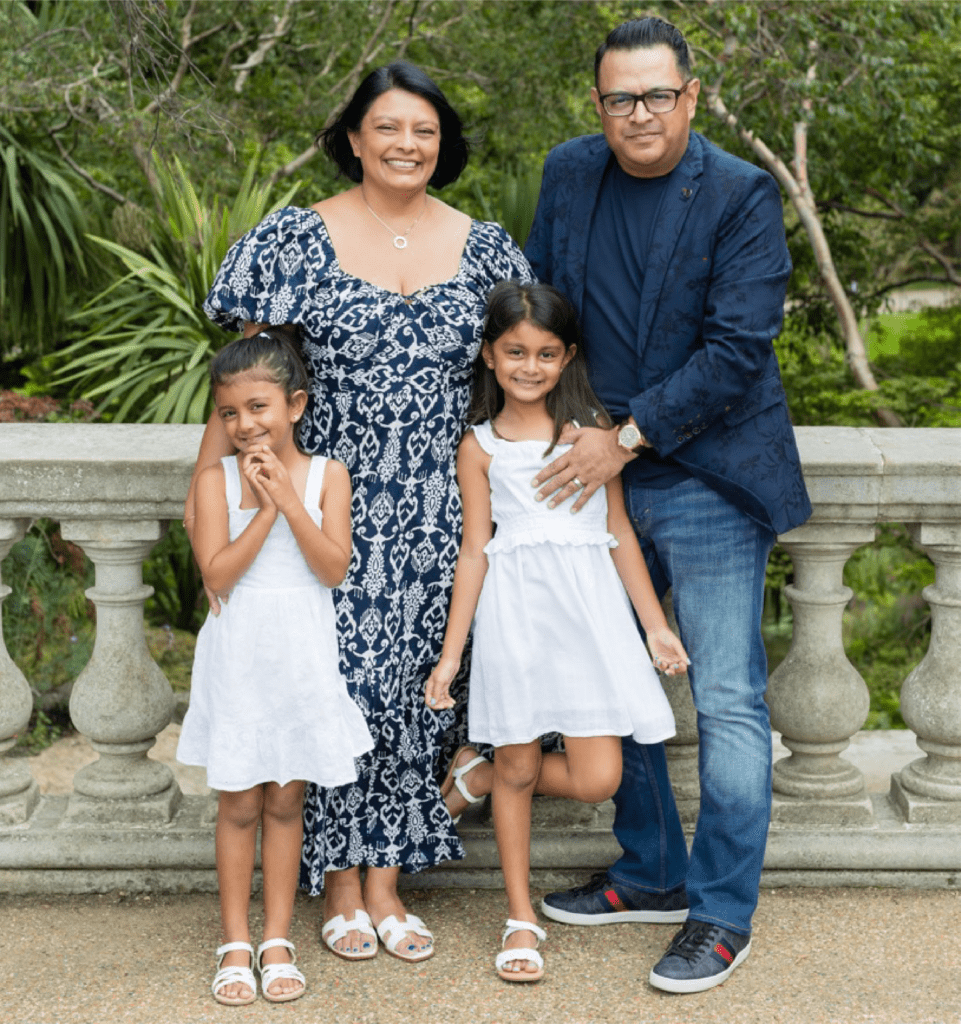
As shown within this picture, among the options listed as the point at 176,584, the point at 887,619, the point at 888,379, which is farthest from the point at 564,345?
the point at 887,619

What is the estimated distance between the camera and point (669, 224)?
117 inches

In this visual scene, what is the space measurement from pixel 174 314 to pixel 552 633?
14.0 feet

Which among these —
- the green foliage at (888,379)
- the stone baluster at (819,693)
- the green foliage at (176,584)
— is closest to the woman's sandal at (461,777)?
the stone baluster at (819,693)

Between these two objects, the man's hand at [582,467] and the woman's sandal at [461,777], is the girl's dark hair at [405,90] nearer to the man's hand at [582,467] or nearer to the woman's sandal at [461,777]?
the man's hand at [582,467]

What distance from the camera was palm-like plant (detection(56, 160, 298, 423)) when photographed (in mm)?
6188

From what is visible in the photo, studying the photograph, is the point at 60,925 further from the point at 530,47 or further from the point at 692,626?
the point at 530,47

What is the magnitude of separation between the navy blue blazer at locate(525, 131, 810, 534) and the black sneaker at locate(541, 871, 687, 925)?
0.98 m

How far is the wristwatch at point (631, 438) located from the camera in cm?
298

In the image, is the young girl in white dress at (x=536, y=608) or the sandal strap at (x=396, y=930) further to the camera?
the sandal strap at (x=396, y=930)

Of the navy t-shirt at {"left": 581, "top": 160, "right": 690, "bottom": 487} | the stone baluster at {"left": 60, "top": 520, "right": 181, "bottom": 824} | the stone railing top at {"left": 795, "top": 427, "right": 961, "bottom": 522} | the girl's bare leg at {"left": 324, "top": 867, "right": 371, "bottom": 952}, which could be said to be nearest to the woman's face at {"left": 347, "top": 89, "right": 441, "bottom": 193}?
the navy t-shirt at {"left": 581, "top": 160, "right": 690, "bottom": 487}

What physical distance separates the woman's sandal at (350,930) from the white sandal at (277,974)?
0.43 feet

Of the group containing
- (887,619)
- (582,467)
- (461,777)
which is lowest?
(887,619)

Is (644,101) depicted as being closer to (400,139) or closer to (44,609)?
(400,139)

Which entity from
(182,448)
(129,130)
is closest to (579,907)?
(182,448)
